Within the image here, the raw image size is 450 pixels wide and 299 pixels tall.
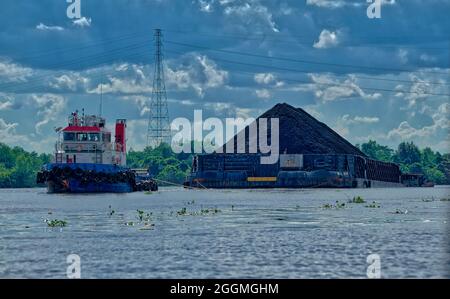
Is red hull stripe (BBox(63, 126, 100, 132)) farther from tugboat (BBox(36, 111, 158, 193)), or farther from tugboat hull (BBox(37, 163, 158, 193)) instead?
tugboat hull (BBox(37, 163, 158, 193))

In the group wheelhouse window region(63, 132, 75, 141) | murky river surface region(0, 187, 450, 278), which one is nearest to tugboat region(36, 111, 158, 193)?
wheelhouse window region(63, 132, 75, 141)

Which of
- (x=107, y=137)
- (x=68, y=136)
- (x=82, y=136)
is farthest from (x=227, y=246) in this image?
(x=107, y=137)

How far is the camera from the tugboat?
148875 mm

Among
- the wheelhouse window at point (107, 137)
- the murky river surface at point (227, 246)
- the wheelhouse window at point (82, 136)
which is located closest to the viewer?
the murky river surface at point (227, 246)

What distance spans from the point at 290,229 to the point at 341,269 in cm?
2179

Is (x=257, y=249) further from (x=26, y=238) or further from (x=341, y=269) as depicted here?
(x=26, y=238)

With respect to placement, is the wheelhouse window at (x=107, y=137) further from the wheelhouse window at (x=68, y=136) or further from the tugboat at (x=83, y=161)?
the wheelhouse window at (x=68, y=136)

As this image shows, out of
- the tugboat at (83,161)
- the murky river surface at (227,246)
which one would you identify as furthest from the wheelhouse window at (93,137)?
the murky river surface at (227,246)

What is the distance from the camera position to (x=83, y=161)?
496ft

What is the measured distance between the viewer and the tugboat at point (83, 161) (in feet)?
488

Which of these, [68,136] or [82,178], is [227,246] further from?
[68,136]
